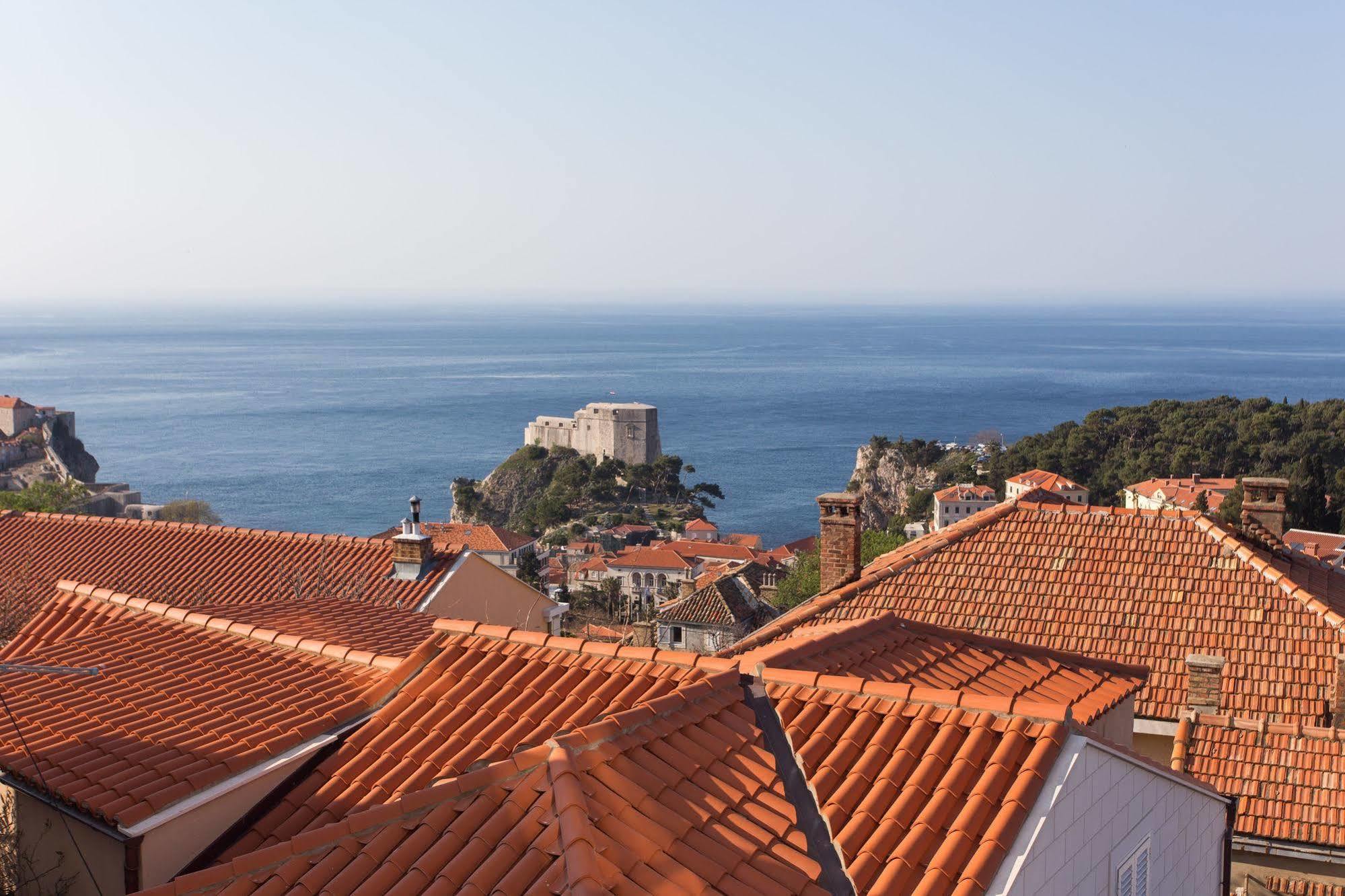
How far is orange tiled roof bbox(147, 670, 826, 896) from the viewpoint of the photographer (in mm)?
4051

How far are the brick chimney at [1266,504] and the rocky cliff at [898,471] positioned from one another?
65.5m

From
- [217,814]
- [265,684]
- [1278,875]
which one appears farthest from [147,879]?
[1278,875]

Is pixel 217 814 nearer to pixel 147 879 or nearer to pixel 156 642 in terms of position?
pixel 147 879

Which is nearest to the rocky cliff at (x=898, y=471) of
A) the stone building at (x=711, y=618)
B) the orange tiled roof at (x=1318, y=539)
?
the orange tiled roof at (x=1318, y=539)

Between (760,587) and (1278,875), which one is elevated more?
(1278,875)

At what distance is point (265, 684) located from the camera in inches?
259

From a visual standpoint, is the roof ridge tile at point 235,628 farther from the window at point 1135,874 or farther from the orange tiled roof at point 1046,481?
the orange tiled roof at point 1046,481

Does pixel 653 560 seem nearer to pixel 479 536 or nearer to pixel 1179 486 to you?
pixel 479 536

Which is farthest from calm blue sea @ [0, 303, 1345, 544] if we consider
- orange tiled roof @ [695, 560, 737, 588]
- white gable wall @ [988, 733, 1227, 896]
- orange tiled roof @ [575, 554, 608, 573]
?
white gable wall @ [988, 733, 1227, 896]

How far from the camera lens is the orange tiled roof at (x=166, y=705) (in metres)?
5.30

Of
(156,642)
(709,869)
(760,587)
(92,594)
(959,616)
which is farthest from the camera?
(760,587)

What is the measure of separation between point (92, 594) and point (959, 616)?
8.34 meters

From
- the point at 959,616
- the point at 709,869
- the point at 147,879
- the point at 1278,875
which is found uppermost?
the point at 709,869

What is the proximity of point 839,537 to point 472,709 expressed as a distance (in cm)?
876
